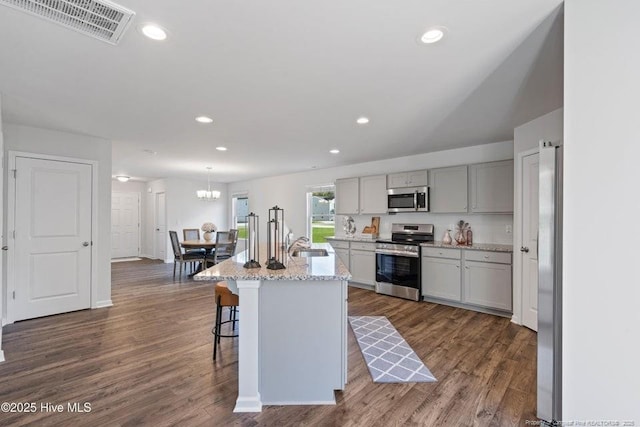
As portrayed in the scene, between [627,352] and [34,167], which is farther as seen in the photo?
[34,167]

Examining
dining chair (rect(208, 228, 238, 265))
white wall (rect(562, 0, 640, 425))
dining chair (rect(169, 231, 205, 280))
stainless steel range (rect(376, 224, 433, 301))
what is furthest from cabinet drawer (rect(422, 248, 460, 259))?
dining chair (rect(169, 231, 205, 280))

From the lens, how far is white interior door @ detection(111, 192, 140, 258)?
8703 mm

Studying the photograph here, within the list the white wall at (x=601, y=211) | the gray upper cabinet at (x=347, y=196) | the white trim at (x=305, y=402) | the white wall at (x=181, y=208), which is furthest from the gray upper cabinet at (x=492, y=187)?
the white wall at (x=181, y=208)

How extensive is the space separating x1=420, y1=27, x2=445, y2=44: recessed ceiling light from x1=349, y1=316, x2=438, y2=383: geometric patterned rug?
246 centimetres

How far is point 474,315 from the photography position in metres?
3.92

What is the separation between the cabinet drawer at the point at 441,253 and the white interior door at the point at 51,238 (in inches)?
192

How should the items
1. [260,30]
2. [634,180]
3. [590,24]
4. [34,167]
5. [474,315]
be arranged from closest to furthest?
[634,180], [590,24], [260,30], [34,167], [474,315]

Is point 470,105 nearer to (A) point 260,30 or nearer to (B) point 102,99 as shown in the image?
(A) point 260,30

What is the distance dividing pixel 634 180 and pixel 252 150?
4.35 m

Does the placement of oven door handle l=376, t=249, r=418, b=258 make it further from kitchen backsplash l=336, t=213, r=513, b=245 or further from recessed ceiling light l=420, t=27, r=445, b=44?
recessed ceiling light l=420, t=27, r=445, b=44

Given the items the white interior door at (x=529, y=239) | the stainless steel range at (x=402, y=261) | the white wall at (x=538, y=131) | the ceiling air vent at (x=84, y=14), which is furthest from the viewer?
the stainless steel range at (x=402, y=261)

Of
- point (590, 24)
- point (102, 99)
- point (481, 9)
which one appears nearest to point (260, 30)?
point (481, 9)

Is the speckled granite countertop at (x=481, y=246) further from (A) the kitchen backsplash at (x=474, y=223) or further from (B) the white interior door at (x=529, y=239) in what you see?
(B) the white interior door at (x=529, y=239)

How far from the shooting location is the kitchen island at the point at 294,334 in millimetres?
2035
